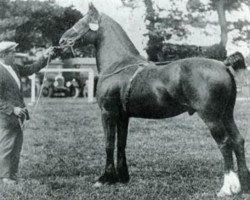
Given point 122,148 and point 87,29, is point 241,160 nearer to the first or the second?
point 122,148

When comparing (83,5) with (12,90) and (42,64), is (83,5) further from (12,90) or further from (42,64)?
(12,90)

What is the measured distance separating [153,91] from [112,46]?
120 cm

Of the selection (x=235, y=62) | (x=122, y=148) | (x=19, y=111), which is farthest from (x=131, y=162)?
(x=235, y=62)

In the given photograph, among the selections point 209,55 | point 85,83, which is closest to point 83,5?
point 209,55

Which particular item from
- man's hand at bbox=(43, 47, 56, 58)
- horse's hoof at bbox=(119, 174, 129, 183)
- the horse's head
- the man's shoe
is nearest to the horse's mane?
the horse's head

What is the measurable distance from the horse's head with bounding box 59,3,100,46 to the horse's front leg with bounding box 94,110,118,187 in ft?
3.99

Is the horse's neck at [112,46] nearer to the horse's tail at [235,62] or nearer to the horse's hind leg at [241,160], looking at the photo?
the horse's tail at [235,62]

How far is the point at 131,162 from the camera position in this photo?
8.33 m

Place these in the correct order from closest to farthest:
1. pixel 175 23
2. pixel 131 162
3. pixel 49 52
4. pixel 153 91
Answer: pixel 153 91, pixel 49 52, pixel 131 162, pixel 175 23

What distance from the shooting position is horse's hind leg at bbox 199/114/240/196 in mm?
5816

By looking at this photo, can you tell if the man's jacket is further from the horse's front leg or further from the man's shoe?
the horse's front leg

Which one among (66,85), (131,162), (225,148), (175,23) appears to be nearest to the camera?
(225,148)

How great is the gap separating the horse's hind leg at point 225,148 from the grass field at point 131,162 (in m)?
0.15

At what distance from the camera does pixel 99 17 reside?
7.08 metres
